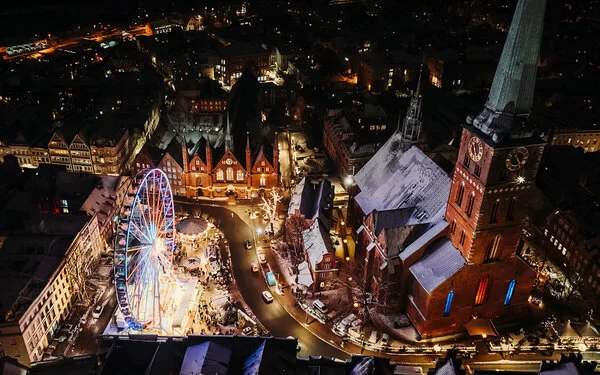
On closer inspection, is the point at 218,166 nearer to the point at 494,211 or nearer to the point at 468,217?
the point at 468,217

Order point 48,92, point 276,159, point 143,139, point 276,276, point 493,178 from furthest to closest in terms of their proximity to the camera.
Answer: point 48,92
point 143,139
point 276,159
point 276,276
point 493,178

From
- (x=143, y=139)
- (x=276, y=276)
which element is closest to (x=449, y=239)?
(x=276, y=276)

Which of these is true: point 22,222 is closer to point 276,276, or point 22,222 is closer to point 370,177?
point 276,276

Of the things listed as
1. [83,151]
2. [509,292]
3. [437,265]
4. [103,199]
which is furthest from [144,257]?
[83,151]

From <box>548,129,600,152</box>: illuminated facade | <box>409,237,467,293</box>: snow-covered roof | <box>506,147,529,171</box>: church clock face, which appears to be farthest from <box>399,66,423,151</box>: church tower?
<box>548,129,600,152</box>: illuminated facade

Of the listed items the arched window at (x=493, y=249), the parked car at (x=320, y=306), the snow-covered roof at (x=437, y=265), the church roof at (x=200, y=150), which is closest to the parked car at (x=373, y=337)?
the parked car at (x=320, y=306)

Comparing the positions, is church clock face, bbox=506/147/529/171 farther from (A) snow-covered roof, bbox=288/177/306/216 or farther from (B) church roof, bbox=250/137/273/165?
(B) church roof, bbox=250/137/273/165

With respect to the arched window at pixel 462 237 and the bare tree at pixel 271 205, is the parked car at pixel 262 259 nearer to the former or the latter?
the bare tree at pixel 271 205
